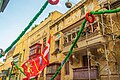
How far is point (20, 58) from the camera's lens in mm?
26859

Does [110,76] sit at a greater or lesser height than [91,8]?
lesser

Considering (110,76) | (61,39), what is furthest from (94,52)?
(61,39)

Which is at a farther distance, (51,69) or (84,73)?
(51,69)

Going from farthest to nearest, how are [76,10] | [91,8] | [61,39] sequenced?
1. [61,39]
2. [76,10]
3. [91,8]

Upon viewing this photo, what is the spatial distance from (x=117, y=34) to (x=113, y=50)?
126 centimetres

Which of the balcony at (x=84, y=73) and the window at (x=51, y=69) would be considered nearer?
the balcony at (x=84, y=73)

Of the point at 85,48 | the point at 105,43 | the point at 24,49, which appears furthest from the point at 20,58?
the point at 105,43

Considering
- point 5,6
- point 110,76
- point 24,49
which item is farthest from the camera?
point 24,49

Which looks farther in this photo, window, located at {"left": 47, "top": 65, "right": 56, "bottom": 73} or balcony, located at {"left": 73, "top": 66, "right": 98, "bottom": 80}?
window, located at {"left": 47, "top": 65, "right": 56, "bottom": 73}

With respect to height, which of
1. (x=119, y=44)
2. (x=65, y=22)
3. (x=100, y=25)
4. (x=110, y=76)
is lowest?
(x=110, y=76)

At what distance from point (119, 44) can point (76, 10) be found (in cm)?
640

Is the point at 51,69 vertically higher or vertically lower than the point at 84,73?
higher

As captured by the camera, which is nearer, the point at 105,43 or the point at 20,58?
the point at 105,43

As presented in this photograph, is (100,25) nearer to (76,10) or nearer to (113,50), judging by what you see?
(113,50)
